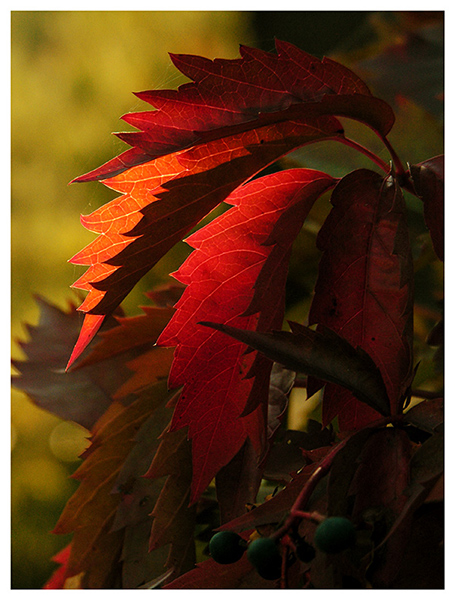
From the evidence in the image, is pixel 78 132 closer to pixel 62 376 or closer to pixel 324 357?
pixel 62 376

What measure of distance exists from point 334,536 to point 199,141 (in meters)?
0.19

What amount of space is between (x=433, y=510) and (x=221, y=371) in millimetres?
133

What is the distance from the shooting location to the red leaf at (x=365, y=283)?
1.03 ft

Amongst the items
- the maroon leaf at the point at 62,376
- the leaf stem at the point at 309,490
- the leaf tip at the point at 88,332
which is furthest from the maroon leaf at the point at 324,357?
the maroon leaf at the point at 62,376

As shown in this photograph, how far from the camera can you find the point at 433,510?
251 mm

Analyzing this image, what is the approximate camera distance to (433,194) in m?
0.30

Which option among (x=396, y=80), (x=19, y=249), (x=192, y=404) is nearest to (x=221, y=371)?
(x=192, y=404)

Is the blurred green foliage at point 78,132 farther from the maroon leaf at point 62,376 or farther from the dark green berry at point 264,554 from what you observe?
the dark green berry at point 264,554

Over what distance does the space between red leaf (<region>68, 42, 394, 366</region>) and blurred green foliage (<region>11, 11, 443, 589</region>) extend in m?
0.06

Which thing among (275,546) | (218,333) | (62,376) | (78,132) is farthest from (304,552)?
(78,132)

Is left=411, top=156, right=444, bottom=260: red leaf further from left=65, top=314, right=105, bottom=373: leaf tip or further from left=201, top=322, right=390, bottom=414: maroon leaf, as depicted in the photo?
left=65, top=314, right=105, bottom=373: leaf tip

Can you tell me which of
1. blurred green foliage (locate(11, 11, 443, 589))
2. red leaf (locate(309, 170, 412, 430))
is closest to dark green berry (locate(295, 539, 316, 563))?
red leaf (locate(309, 170, 412, 430))

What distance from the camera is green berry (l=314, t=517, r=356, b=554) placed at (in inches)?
7.8

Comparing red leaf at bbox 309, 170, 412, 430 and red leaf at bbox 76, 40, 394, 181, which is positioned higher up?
red leaf at bbox 76, 40, 394, 181
